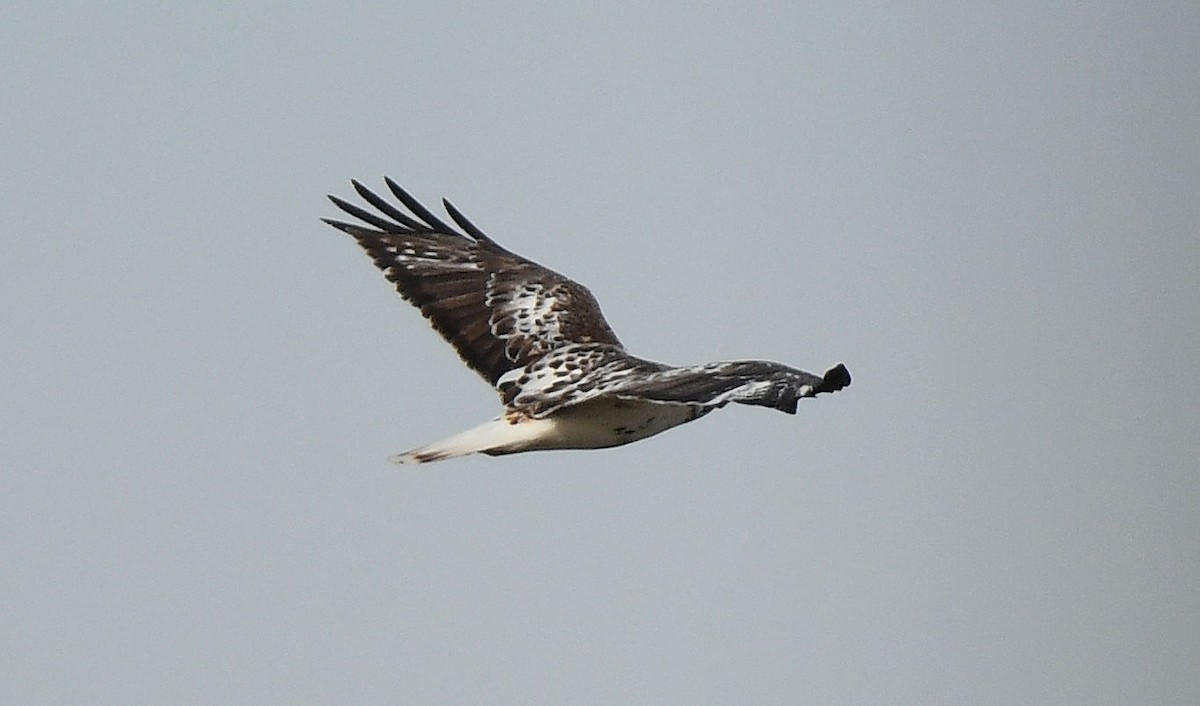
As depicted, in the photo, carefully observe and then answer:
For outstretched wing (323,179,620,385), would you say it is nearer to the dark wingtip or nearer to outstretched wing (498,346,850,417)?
outstretched wing (498,346,850,417)

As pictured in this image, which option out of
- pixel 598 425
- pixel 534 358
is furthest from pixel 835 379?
pixel 534 358

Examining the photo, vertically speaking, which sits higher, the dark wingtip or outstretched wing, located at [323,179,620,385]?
outstretched wing, located at [323,179,620,385]

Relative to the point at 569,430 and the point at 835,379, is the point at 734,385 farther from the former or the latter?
the point at 569,430

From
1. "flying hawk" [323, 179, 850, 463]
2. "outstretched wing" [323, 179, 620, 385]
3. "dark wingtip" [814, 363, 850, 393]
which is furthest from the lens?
"outstretched wing" [323, 179, 620, 385]

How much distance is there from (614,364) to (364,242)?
2503 mm

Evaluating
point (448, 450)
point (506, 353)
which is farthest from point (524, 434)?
point (506, 353)

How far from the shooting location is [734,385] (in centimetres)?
1210

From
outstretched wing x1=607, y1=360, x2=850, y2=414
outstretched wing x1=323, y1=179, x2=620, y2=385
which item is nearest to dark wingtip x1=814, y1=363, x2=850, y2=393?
outstretched wing x1=607, y1=360, x2=850, y2=414

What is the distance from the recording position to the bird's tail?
13.2 m

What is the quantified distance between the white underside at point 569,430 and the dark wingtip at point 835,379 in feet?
6.07

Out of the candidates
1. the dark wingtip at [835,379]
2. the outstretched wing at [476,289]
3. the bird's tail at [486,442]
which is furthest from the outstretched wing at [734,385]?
the outstretched wing at [476,289]

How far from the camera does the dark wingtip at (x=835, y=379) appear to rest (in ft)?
37.0

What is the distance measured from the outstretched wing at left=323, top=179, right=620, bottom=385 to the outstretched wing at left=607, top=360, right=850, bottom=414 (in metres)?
1.76

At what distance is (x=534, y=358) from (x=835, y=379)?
3.85 metres
